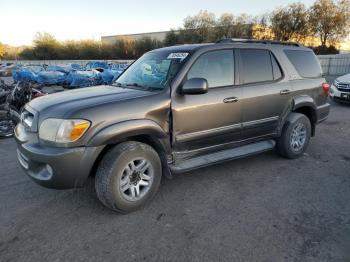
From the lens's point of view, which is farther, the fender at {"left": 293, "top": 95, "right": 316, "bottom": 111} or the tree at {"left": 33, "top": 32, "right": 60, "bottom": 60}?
the tree at {"left": 33, "top": 32, "right": 60, "bottom": 60}

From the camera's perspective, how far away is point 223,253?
8.25ft

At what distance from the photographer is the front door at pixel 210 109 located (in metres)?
3.40

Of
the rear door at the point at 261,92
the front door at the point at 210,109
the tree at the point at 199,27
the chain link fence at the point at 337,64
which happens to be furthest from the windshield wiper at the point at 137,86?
the tree at the point at 199,27

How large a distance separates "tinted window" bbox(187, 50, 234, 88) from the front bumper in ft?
5.08

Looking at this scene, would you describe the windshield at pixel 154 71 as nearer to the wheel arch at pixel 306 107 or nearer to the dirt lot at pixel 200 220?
the dirt lot at pixel 200 220

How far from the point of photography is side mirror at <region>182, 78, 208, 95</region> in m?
3.23

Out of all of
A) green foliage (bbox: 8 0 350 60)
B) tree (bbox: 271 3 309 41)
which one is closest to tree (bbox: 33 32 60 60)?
green foliage (bbox: 8 0 350 60)

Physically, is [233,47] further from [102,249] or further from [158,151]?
[102,249]

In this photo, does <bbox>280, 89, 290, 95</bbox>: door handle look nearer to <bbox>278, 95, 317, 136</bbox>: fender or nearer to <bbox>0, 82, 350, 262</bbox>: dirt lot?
<bbox>278, 95, 317, 136</bbox>: fender

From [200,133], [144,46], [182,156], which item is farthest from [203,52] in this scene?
[144,46]

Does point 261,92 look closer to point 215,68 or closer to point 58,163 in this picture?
point 215,68

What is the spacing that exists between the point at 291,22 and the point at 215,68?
35.2 metres

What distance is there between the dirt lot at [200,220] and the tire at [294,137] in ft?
1.27

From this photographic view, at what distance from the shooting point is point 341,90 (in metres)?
9.64
